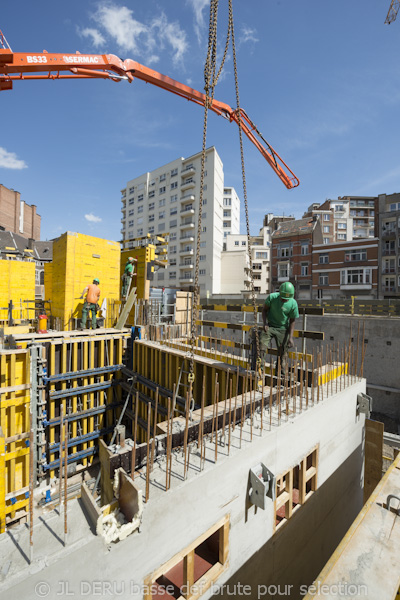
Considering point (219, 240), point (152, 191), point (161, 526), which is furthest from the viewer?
point (152, 191)

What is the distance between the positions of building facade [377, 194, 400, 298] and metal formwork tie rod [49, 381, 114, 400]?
33.4 metres

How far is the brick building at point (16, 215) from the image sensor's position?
50.5 metres

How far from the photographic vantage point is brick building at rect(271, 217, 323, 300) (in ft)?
121

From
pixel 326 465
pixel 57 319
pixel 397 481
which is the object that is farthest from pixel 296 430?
pixel 57 319

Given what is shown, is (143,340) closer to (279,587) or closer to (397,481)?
(279,587)

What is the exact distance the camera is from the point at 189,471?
12.1 ft

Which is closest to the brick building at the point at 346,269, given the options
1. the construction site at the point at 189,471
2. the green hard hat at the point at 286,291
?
the construction site at the point at 189,471

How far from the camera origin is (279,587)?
515 cm

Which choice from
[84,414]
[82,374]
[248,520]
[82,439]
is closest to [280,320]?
[248,520]

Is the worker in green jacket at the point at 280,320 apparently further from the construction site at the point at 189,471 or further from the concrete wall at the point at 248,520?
the concrete wall at the point at 248,520

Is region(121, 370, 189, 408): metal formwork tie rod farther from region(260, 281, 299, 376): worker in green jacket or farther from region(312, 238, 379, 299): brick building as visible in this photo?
region(312, 238, 379, 299): brick building

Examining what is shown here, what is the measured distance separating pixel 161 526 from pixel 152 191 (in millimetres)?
55659

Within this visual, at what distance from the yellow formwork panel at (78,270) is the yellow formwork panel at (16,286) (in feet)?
13.4

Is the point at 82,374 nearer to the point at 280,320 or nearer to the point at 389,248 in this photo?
the point at 280,320
